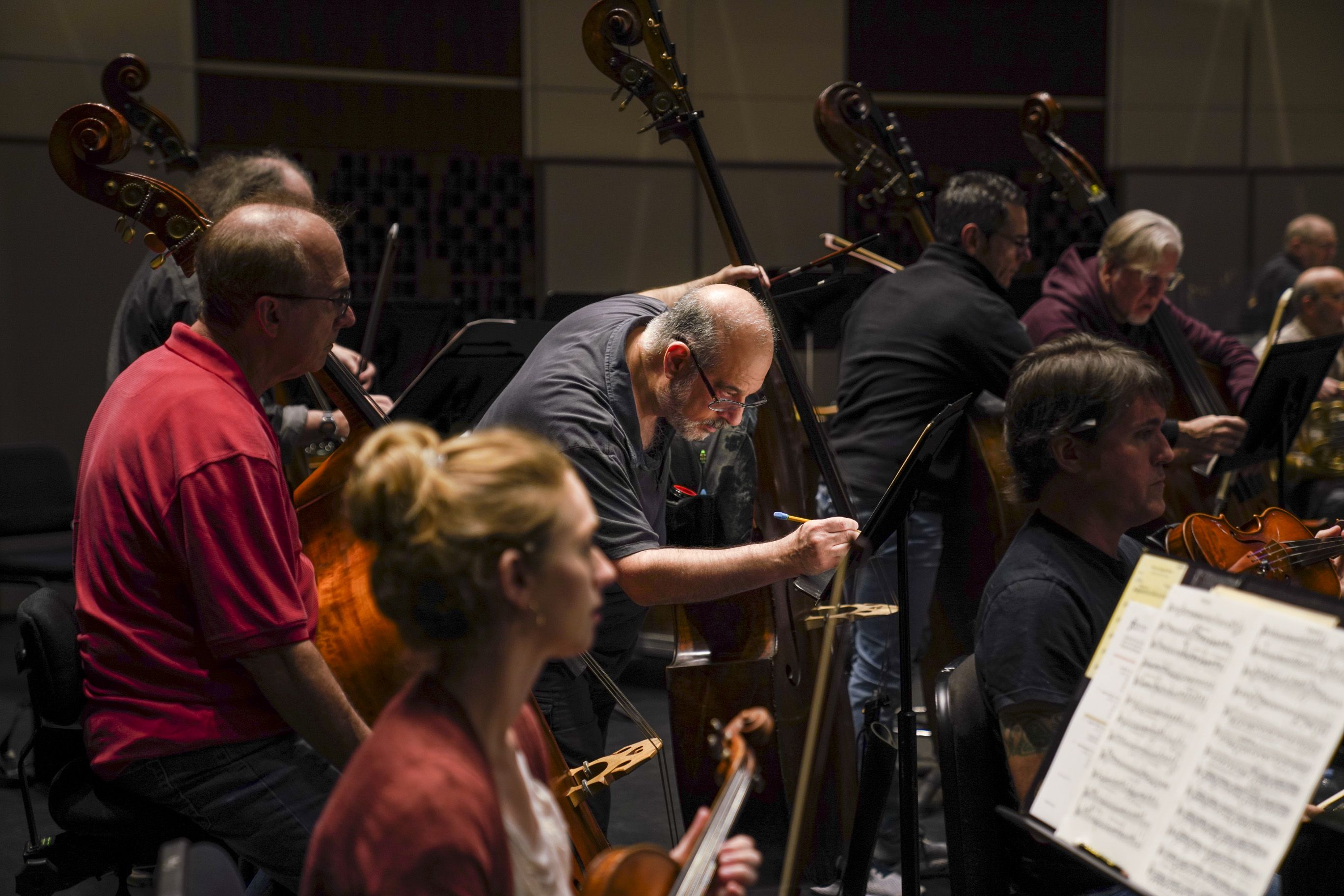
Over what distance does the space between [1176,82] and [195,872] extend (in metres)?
6.74

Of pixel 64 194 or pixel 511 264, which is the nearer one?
pixel 64 194

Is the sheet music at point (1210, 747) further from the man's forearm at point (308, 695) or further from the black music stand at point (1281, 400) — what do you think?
the black music stand at point (1281, 400)

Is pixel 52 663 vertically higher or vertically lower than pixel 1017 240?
lower

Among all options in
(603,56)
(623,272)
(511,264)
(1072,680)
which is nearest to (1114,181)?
(623,272)

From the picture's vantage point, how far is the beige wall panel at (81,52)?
5184 mm

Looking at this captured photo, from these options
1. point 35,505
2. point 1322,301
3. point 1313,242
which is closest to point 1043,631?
point 1322,301

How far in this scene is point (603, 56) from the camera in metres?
2.75

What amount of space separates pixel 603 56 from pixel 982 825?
182cm

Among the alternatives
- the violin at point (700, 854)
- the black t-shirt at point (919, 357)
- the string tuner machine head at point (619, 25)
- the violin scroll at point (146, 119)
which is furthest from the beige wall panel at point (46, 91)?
the violin at point (700, 854)

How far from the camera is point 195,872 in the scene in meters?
1.18

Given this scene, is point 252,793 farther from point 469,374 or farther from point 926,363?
point 926,363

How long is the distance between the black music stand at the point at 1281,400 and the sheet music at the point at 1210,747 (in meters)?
Answer: 2.25

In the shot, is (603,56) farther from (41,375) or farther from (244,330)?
(41,375)

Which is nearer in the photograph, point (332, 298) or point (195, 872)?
point (195, 872)
